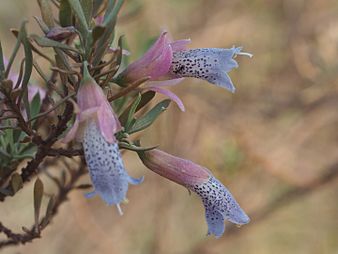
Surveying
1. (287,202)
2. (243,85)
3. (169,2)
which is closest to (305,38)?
(243,85)

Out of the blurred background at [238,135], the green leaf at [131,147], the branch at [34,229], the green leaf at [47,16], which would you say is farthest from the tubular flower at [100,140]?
the blurred background at [238,135]

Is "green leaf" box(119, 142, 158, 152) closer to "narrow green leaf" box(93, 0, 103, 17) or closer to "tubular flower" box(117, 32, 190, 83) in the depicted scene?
"tubular flower" box(117, 32, 190, 83)

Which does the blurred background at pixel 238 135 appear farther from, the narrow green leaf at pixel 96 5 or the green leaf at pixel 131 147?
the green leaf at pixel 131 147

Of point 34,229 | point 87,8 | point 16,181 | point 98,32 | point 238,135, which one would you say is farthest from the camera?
point 238,135

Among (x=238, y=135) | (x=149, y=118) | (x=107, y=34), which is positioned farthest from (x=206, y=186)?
(x=238, y=135)

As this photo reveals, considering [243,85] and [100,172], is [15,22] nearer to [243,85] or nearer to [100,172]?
[243,85]

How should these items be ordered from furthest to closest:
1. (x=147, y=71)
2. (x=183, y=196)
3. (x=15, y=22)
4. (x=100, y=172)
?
(x=183, y=196) → (x=15, y=22) → (x=147, y=71) → (x=100, y=172)

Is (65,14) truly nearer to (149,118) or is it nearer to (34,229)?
(149,118)
